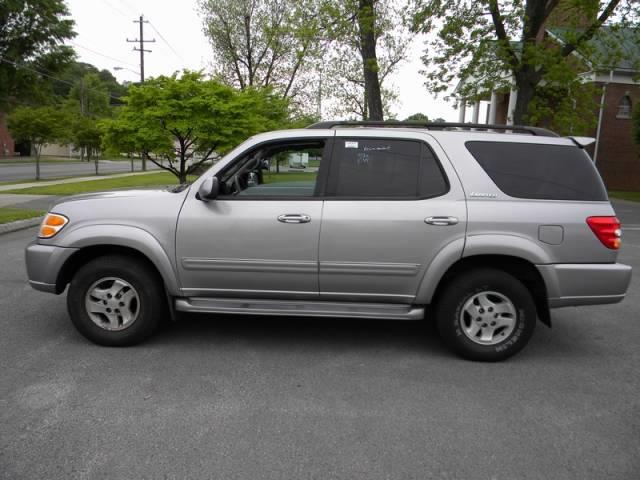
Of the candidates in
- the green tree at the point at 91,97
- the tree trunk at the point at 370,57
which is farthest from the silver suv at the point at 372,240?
the green tree at the point at 91,97

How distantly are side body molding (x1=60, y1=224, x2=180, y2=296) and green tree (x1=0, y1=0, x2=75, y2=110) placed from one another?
125ft

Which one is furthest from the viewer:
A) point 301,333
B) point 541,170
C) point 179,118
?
point 179,118

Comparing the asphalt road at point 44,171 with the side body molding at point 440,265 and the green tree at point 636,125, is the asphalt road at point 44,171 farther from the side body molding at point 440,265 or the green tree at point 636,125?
the green tree at point 636,125

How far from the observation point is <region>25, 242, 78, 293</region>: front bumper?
443cm

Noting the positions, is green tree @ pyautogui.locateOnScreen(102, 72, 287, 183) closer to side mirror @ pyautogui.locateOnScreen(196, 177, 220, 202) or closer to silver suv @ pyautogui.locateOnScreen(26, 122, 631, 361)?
silver suv @ pyautogui.locateOnScreen(26, 122, 631, 361)

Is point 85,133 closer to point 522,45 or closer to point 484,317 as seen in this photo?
Answer: point 522,45

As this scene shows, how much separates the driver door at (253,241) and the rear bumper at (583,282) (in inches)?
72.6

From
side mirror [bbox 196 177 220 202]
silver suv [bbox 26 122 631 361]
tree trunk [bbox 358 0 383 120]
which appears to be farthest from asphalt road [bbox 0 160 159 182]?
→ side mirror [bbox 196 177 220 202]

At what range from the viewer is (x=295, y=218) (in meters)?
4.22

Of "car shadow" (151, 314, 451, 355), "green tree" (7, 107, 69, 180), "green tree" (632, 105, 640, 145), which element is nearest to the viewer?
"car shadow" (151, 314, 451, 355)

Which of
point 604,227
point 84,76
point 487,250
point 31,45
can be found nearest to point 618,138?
point 604,227

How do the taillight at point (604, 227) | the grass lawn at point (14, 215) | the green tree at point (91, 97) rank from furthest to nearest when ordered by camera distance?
the green tree at point (91, 97) → the grass lawn at point (14, 215) → the taillight at point (604, 227)

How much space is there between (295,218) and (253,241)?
1.26 feet

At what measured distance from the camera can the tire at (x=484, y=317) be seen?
4.23 meters
